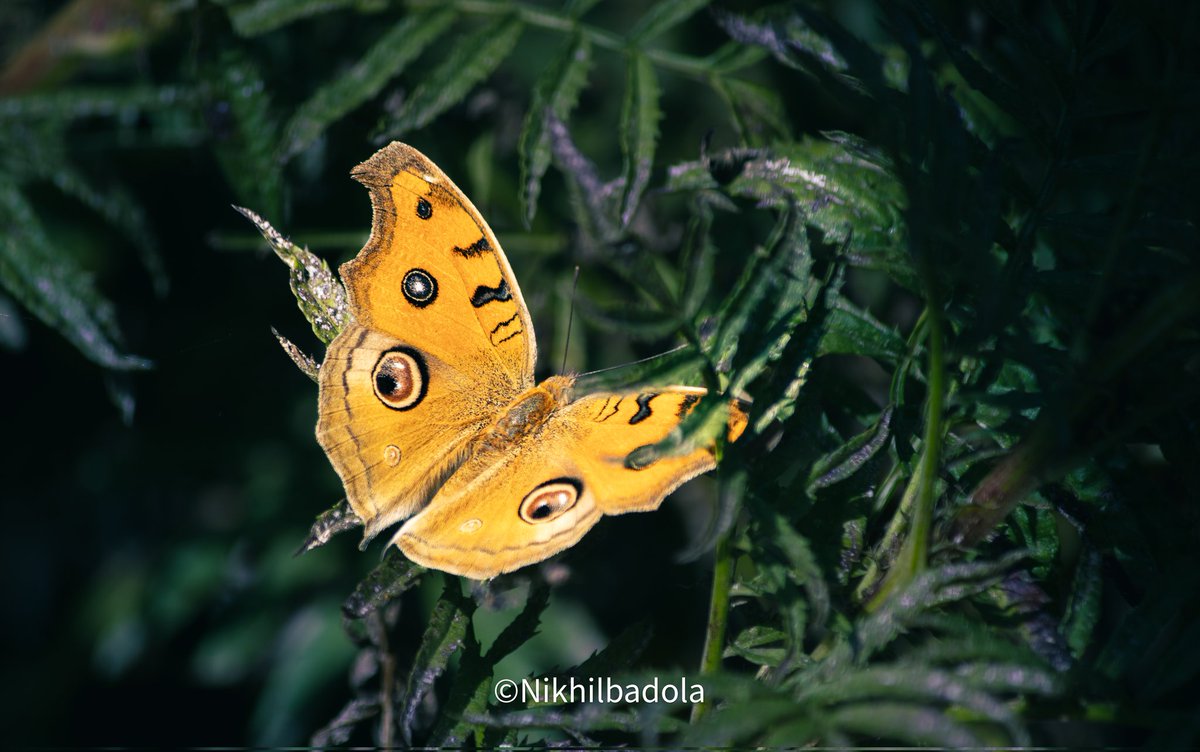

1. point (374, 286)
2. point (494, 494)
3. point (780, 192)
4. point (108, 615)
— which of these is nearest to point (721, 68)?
point (780, 192)

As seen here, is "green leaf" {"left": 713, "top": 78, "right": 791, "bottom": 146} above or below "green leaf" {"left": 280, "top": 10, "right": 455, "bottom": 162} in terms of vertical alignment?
below

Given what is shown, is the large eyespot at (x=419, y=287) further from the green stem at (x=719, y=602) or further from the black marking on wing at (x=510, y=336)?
the green stem at (x=719, y=602)

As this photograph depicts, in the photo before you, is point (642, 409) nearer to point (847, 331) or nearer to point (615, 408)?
point (615, 408)

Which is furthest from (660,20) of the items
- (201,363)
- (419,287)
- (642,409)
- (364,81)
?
(201,363)

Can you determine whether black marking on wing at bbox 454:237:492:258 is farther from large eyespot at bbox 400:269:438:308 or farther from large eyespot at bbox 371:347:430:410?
large eyespot at bbox 371:347:430:410

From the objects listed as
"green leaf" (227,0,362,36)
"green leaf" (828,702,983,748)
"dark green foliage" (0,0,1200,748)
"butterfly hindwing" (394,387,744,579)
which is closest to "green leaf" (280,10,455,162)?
"dark green foliage" (0,0,1200,748)

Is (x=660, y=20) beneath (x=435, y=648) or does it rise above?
above

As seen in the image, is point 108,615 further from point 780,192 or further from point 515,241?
point 780,192
